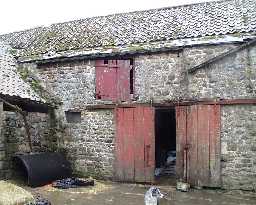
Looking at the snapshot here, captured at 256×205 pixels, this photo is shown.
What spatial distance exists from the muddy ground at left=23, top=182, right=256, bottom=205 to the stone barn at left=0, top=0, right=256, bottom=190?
64 centimetres

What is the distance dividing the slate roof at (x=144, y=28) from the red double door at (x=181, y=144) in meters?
2.61

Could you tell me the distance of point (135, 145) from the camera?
12.5 m

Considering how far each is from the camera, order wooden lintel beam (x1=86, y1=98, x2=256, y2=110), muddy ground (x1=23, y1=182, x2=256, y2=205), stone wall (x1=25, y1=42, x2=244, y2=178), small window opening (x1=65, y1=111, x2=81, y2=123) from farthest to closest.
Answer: small window opening (x1=65, y1=111, x2=81, y2=123)
stone wall (x1=25, y1=42, x2=244, y2=178)
wooden lintel beam (x1=86, y1=98, x2=256, y2=110)
muddy ground (x1=23, y1=182, x2=256, y2=205)

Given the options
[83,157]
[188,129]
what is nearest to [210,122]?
[188,129]

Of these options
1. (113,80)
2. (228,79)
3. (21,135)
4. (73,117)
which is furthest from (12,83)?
(228,79)

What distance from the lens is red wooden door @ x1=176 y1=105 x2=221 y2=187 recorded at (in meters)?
11.5

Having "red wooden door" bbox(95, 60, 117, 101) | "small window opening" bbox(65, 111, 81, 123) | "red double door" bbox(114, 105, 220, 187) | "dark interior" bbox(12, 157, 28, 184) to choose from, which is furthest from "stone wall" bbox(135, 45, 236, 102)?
"dark interior" bbox(12, 157, 28, 184)

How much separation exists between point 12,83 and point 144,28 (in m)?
5.32

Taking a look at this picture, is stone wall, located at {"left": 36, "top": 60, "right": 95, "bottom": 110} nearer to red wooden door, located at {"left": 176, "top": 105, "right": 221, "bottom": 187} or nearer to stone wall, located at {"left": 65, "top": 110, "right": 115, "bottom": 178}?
stone wall, located at {"left": 65, "top": 110, "right": 115, "bottom": 178}

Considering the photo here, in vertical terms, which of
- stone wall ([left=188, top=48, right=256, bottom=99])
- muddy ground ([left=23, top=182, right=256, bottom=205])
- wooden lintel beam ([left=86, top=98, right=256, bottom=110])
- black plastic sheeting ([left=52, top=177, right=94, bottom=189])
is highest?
stone wall ([left=188, top=48, right=256, bottom=99])

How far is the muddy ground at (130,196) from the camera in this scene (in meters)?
9.76

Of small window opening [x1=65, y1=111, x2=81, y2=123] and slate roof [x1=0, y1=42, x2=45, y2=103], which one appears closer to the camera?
slate roof [x1=0, y1=42, x2=45, y2=103]

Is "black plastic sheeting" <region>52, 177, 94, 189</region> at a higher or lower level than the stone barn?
lower

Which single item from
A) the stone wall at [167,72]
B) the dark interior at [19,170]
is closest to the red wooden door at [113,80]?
the stone wall at [167,72]
